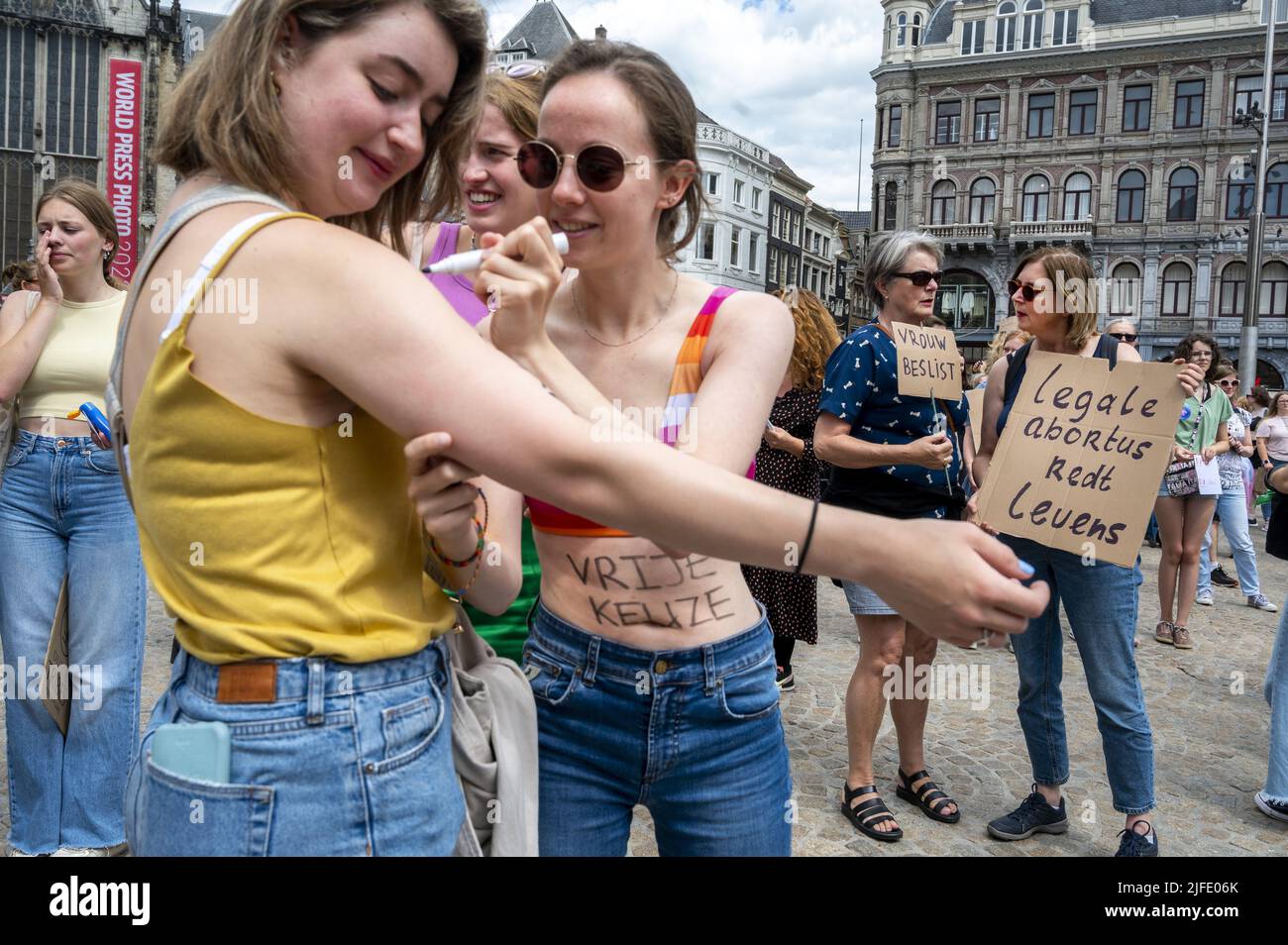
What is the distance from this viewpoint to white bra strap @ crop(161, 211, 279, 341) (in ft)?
3.55

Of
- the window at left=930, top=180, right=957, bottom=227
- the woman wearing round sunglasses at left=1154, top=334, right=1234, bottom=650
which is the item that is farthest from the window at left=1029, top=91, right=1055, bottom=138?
the woman wearing round sunglasses at left=1154, top=334, right=1234, bottom=650

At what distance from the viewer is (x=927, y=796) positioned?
13.9 ft

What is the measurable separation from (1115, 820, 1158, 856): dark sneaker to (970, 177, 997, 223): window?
41674 millimetres

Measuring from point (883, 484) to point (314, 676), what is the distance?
3302 millimetres

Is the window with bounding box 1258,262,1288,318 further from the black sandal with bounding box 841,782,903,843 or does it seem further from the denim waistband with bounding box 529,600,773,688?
the denim waistband with bounding box 529,600,773,688

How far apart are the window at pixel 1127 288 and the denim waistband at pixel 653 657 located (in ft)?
135

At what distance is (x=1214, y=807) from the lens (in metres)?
4.38

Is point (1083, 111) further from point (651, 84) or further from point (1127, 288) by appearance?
point (651, 84)

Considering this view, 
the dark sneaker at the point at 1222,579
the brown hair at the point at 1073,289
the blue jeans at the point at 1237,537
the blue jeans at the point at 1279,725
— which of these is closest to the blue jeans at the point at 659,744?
the brown hair at the point at 1073,289

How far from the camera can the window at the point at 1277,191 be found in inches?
1495

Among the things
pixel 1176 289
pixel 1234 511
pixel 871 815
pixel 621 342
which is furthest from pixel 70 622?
pixel 1176 289

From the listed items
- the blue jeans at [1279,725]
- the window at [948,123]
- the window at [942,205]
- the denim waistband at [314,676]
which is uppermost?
the window at [948,123]

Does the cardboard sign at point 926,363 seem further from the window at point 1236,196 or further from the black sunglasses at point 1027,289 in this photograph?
the window at point 1236,196
